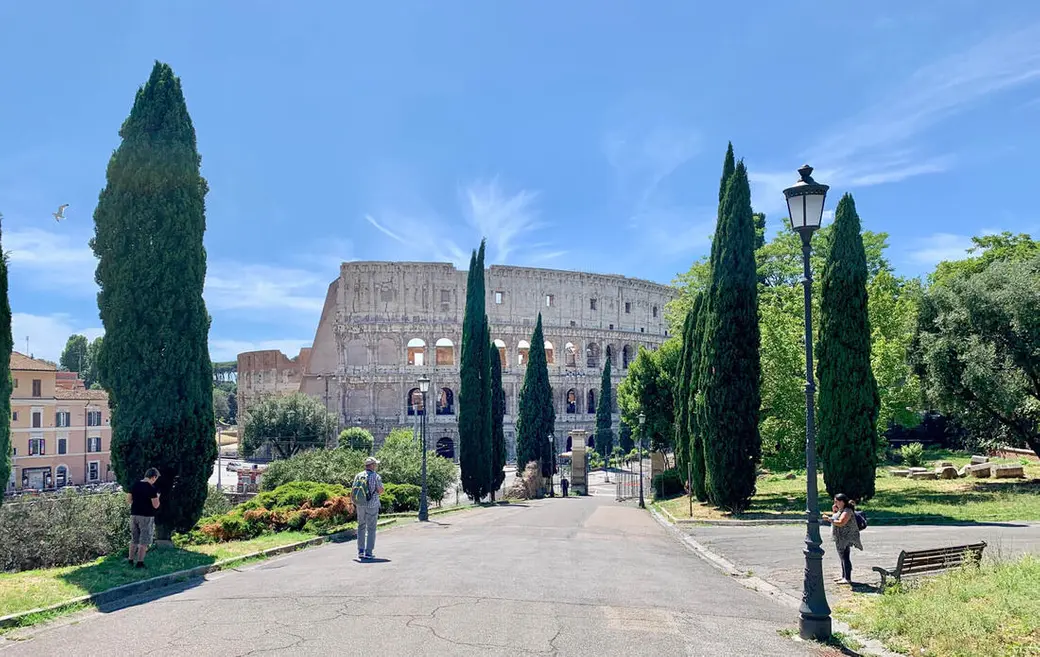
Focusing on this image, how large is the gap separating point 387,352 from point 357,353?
9.14 feet

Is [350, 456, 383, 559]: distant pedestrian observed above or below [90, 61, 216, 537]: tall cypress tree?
below

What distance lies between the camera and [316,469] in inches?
1063

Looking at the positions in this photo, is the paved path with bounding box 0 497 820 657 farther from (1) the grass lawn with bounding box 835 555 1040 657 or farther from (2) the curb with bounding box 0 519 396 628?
(1) the grass lawn with bounding box 835 555 1040 657

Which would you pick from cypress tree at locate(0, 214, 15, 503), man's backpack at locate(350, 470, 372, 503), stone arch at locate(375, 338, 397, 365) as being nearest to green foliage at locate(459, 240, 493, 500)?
man's backpack at locate(350, 470, 372, 503)

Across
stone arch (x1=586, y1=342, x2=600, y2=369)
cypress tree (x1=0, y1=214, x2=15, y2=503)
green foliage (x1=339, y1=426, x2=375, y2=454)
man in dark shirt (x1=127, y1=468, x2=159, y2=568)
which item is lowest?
green foliage (x1=339, y1=426, x2=375, y2=454)

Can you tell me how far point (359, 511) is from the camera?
40.9ft

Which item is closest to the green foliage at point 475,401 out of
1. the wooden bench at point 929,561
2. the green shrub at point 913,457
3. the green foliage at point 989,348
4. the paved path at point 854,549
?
the paved path at point 854,549

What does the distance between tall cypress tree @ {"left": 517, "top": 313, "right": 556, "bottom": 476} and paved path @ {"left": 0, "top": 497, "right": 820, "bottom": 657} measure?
118 ft

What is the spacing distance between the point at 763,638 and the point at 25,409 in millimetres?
58207

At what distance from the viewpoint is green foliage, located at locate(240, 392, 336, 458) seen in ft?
197

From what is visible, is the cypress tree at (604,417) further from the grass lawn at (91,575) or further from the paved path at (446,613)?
the grass lawn at (91,575)

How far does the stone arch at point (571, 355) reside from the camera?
76381mm

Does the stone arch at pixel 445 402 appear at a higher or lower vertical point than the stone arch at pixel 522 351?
lower

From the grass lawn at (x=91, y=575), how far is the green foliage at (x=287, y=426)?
157ft
